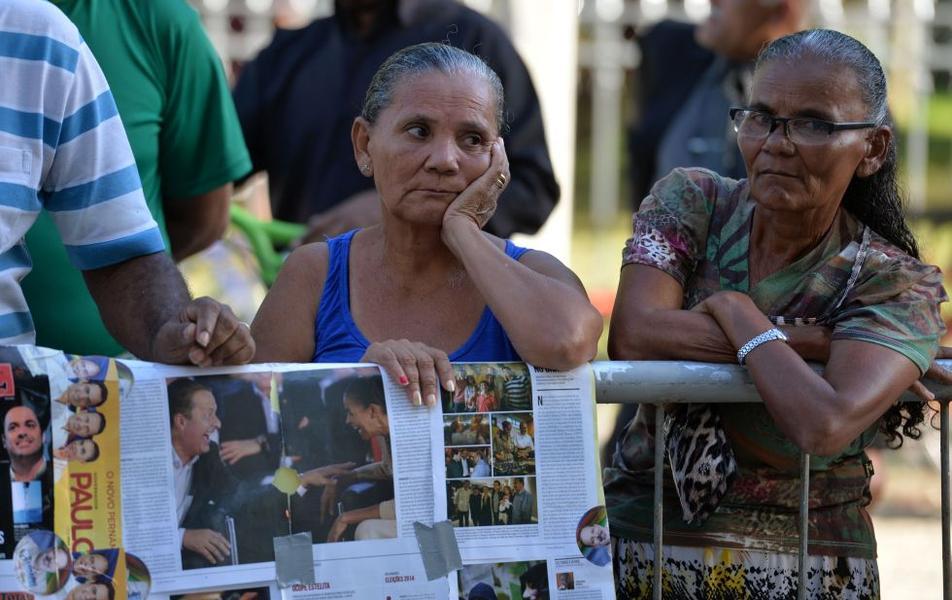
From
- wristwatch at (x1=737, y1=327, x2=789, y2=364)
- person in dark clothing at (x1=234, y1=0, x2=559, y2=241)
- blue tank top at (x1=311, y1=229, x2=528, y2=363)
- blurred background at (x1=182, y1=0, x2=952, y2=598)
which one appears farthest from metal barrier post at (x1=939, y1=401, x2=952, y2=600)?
blurred background at (x1=182, y1=0, x2=952, y2=598)

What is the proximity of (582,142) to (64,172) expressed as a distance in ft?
31.7

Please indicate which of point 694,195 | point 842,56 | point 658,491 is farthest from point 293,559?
point 842,56

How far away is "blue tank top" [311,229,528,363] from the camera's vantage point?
282 centimetres

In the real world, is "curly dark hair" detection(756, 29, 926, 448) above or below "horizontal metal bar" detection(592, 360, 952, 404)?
above

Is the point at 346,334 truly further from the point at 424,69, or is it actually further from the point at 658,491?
the point at 658,491

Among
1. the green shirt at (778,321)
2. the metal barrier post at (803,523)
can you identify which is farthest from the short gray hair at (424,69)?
the metal barrier post at (803,523)

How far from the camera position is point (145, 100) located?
3.56 m

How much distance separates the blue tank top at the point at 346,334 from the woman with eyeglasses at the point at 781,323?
0.29 metres

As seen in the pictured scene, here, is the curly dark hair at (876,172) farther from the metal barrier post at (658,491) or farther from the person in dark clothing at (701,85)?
the person in dark clothing at (701,85)

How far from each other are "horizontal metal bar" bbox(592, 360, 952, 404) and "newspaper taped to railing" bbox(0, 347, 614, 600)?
8 cm

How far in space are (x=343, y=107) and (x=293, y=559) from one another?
2325 mm

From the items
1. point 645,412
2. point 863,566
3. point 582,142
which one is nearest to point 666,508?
point 645,412

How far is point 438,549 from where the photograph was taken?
97.8 inches

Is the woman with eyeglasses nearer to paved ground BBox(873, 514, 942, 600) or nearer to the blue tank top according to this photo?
the blue tank top
